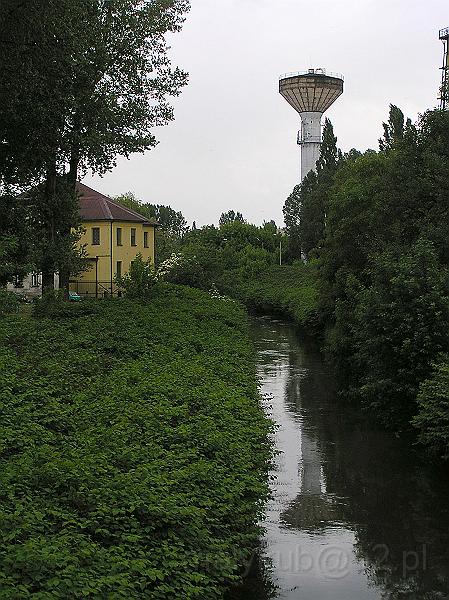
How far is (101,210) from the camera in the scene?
5419 cm

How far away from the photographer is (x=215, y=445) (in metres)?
9.72

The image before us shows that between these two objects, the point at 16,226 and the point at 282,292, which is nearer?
the point at 16,226

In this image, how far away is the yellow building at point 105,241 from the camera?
53.4 metres

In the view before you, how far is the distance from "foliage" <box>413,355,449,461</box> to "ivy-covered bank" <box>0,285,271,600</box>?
4.07 meters

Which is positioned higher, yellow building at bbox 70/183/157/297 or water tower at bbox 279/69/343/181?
water tower at bbox 279/69/343/181

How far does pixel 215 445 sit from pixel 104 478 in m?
2.22

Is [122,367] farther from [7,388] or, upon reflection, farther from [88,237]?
[88,237]

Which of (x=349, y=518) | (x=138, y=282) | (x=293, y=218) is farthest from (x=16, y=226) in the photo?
(x=293, y=218)

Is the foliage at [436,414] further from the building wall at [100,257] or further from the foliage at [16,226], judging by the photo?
the building wall at [100,257]

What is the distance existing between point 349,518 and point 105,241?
4186 centimetres

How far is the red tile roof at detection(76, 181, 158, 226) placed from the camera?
176ft

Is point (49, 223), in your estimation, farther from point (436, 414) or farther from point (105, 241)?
point (105, 241)

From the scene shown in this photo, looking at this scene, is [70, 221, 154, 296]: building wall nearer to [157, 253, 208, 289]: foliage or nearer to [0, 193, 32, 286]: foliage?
[157, 253, 208, 289]: foliage

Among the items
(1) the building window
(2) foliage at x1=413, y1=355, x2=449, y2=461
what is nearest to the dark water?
(2) foliage at x1=413, y1=355, x2=449, y2=461
